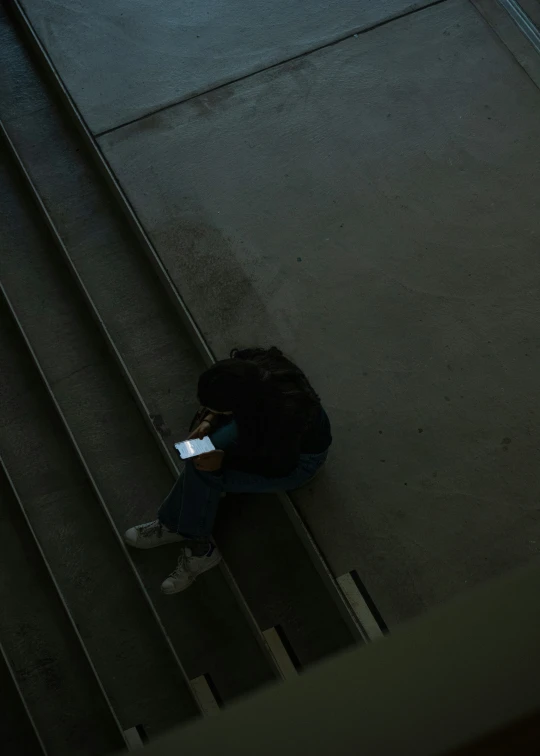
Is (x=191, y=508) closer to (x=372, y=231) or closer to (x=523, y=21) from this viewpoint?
(x=372, y=231)

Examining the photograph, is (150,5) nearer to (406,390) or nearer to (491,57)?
(491,57)

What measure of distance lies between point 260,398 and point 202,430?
0.95ft

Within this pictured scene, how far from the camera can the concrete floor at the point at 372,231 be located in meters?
2.96

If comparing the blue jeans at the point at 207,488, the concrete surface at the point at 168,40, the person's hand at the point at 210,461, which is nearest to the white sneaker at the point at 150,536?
the blue jeans at the point at 207,488

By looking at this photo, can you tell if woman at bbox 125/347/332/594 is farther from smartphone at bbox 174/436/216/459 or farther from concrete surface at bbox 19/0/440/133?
concrete surface at bbox 19/0/440/133

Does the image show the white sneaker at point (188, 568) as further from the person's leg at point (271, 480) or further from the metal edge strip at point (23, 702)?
the metal edge strip at point (23, 702)

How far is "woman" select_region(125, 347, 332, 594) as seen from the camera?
96.9 inches

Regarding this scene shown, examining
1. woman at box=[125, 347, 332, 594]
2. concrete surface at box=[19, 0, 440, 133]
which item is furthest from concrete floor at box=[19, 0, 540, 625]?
woman at box=[125, 347, 332, 594]

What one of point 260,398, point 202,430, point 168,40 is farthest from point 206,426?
point 168,40

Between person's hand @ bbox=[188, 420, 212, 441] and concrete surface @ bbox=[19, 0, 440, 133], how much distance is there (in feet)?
6.23

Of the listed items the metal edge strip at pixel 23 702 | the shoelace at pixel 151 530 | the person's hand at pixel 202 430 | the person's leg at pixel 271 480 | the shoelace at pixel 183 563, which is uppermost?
the person's hand at pixel 202 430

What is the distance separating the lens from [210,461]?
8.60 ft

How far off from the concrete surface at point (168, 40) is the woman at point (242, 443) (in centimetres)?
188

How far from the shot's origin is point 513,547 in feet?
9.40
